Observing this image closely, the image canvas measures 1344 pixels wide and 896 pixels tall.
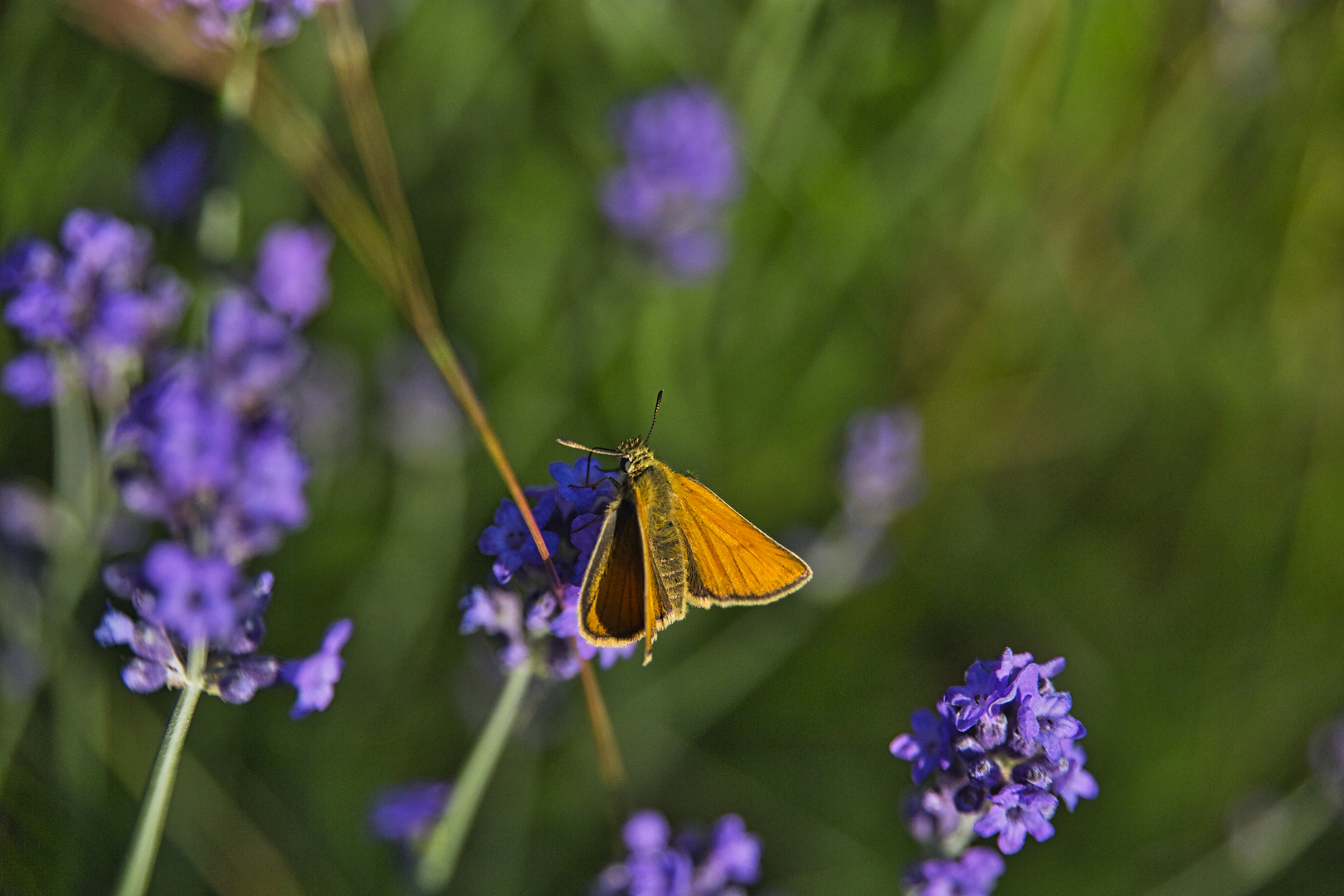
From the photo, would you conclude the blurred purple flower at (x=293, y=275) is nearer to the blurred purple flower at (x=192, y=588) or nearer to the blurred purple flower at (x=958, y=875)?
the blurred purple flower at (x=192, y=588)

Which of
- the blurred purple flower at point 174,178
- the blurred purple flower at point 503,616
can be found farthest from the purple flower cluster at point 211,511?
the blurred purple flower at point 174,178

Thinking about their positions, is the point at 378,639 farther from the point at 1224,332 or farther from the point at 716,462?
the point at 1224,332

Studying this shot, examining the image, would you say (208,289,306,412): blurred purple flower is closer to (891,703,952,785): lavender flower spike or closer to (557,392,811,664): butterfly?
(557,392,811,664): butterfly

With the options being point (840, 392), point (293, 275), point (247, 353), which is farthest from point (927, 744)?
point (840, 392)

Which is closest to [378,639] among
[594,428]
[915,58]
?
[594,428]

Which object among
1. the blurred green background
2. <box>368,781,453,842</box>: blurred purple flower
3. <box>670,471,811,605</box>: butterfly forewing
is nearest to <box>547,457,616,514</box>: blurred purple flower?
<box>670,471,811,605</box>: butterfly forewing

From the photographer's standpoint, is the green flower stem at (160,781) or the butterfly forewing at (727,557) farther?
the butterfly forewing at (727,557)
